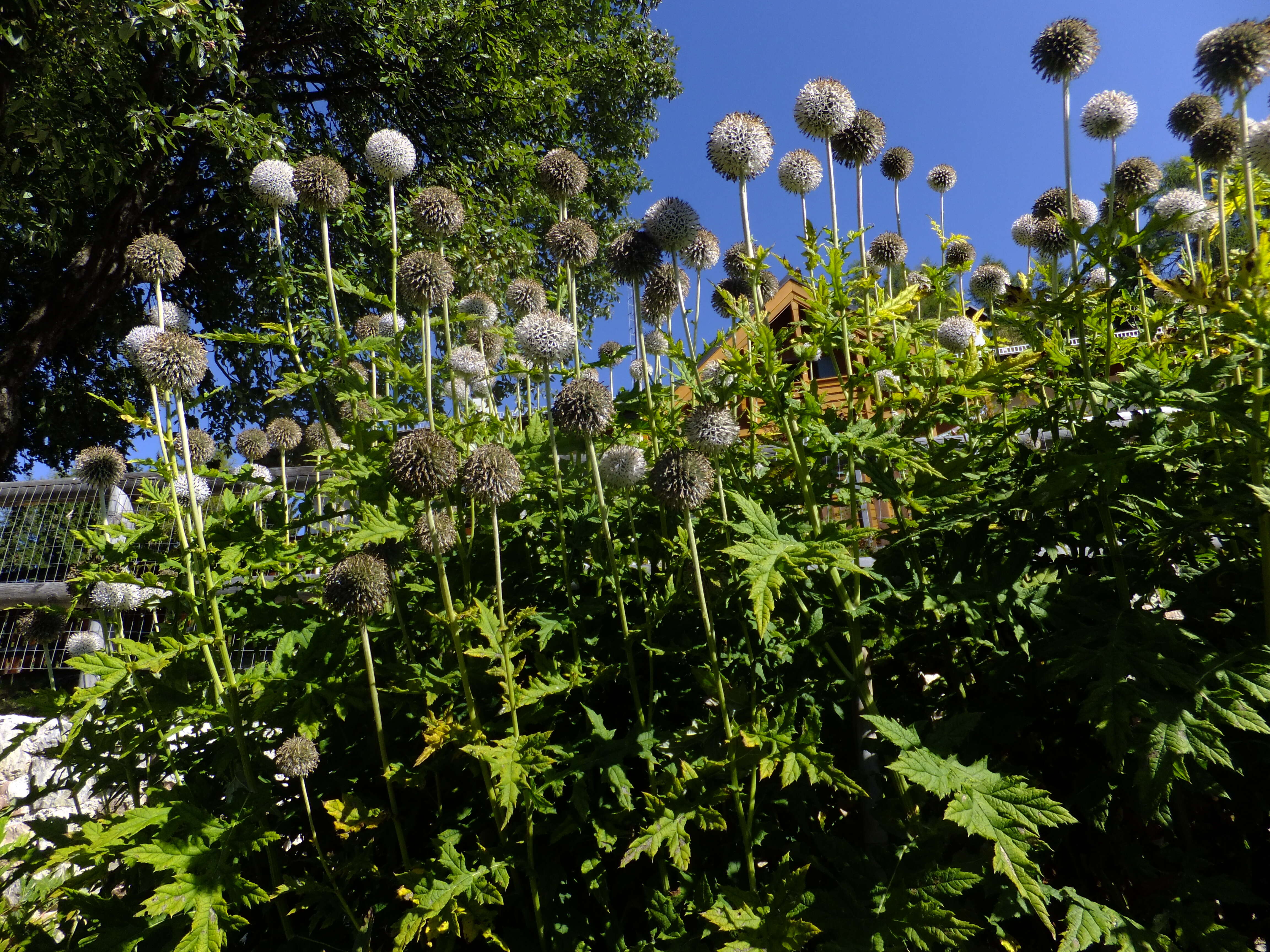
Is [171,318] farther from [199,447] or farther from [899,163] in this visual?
[899,163]

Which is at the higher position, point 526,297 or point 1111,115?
point 1111,115

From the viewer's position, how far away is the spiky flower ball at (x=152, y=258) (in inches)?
99.0

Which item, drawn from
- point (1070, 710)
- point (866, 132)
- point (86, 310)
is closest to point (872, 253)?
point (866, 132)

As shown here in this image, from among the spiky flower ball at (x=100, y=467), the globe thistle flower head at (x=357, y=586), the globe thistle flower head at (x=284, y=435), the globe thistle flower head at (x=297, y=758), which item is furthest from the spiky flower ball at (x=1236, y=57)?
the spiky flower ball at (x=100, y=467)

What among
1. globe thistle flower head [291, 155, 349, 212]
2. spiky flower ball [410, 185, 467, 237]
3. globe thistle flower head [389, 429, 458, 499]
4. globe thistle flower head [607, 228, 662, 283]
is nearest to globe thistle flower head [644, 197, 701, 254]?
globe thistle flower head [607, 228, 662, 283]

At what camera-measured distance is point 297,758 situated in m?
1.84

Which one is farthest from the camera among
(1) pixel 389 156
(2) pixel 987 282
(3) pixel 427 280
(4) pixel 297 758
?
(2) pixel 987 282

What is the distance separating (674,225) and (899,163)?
2115 millimetres

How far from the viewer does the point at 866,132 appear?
2820mm

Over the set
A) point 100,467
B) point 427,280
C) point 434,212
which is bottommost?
point 100,467

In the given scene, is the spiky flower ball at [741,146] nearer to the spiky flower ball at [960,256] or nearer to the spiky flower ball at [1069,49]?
the spiky flower ball at [960,256]

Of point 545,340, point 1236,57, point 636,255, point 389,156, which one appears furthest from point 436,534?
point 1236,57

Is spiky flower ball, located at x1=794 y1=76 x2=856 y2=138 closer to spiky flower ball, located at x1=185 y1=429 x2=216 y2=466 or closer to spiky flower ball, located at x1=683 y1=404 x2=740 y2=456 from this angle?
spiky flower ball, located at x1=683 y1=404 x2=740 y2=456

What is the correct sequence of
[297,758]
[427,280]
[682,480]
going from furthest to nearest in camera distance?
[427,280]
[297,758]
[682,480]
